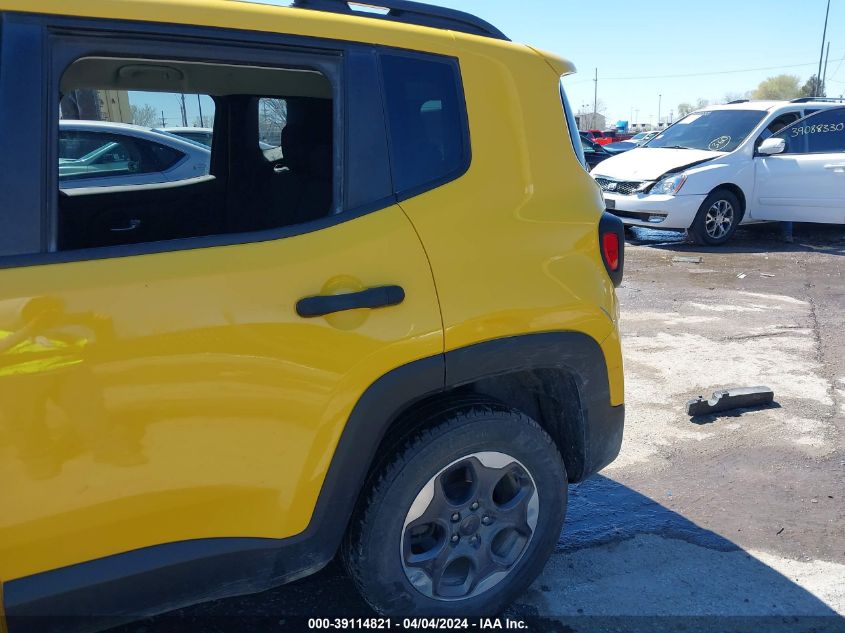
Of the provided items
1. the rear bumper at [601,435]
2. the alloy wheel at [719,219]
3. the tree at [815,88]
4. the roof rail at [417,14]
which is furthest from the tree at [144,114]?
the tree at [815,88]

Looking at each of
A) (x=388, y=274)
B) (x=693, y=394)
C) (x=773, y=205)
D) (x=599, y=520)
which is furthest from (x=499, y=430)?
(x=773, y=205)

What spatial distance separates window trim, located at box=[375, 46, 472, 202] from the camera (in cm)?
211

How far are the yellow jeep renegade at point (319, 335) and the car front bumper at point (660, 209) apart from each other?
671cm

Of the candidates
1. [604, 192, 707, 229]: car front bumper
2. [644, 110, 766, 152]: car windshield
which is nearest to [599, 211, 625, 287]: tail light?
[604, 192, 707, 229]: car front bumper

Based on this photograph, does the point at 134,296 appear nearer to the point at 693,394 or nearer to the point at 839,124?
the point at 693,394

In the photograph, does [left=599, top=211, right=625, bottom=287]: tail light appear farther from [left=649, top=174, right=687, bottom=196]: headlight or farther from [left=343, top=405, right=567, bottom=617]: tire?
[left=649, top=174, right=687, bottom=196]: headlight

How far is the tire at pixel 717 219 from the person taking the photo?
901cm

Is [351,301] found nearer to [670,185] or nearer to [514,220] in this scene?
[514,220]

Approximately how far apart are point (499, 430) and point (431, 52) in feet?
3.95

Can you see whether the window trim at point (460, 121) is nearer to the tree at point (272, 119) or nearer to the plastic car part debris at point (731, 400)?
the tree at point (272, 119)

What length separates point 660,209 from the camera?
350 inches

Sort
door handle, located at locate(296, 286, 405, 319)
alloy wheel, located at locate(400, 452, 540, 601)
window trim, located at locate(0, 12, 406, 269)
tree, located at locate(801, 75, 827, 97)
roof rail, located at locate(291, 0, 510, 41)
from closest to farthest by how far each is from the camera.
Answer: window trim, located at locate(0, 12, 406, 269) → door handle, located at locate(296, 286, 405, 319) → roof rail, located at locate(291, 0, 510, 41) → alloy wheel, located at locate(400, 452, 540, 601) → tree, located at locate(801, 75, 827, 97)

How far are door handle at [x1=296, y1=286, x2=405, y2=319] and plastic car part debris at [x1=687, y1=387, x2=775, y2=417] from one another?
2793 mm

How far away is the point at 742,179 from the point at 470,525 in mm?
8173
